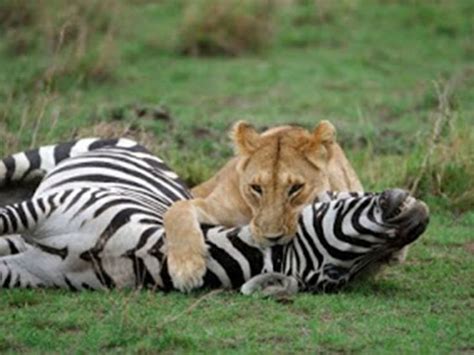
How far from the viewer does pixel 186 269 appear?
6191mm

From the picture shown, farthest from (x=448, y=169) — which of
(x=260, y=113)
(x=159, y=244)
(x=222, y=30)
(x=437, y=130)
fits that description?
(x=222, y=30)

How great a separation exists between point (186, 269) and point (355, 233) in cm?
70

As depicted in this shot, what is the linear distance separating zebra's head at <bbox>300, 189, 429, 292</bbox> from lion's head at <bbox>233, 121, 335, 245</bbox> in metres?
0.10

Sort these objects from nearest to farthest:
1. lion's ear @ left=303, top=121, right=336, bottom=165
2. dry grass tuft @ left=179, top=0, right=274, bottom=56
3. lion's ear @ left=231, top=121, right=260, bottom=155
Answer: lion's ear @ left=303, top=121, right=336, bottom=165 < lion's ear @ left=231, top=121, right=260, bottom=155 < dry grass tuft @ left=179, top=0, right=274, bottom=56

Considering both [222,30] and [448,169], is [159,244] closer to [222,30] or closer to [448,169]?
[448,169]

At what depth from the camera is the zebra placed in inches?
239

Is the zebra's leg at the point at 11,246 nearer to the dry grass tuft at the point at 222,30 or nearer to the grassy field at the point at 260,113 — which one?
the grassy field at the point at 260,113

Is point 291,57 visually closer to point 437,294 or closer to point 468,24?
point 468,24

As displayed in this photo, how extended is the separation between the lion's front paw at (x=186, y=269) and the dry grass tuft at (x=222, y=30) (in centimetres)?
718

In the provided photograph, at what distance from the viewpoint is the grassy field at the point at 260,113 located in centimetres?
575

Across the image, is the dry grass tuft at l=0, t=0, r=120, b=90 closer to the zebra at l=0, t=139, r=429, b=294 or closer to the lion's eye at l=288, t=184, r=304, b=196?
the zebra at l=0, t=139, r=429, b=294

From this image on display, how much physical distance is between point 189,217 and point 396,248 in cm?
Result: 87

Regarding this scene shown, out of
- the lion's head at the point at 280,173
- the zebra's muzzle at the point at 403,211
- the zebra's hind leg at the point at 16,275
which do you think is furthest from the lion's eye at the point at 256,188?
the zebra's hind leg at the point at 16,275

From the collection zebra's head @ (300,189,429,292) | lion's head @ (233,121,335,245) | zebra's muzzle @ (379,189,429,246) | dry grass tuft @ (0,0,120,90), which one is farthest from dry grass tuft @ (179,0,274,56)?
zebra's muzzle @ (379,189,429,246)
